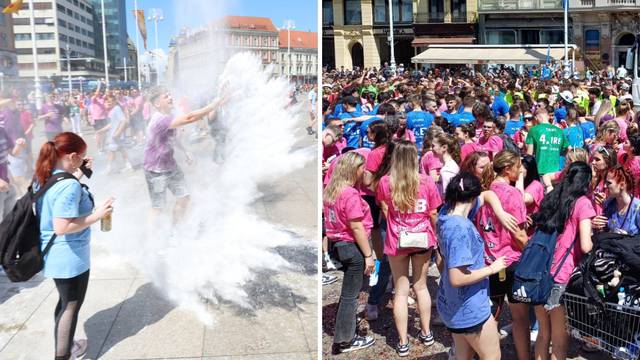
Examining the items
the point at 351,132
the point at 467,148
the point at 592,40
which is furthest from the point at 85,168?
the point at 592,40

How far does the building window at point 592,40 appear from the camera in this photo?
41.9 m

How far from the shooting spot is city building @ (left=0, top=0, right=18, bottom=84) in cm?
407

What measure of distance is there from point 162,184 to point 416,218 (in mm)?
2022

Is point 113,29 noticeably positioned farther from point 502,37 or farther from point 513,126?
point 502,37

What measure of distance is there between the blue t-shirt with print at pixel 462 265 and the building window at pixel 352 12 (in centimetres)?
4665

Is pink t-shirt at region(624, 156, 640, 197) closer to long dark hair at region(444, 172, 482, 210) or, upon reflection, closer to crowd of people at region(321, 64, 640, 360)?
crowd of people at region(321, 64, 640, 360)

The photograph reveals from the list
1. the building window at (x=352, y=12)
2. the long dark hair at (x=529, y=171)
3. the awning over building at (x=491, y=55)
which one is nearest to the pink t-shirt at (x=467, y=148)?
the long dark hair at (x=529, y=171)

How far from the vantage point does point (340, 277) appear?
6.11m

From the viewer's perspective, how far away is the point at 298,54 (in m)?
5.20

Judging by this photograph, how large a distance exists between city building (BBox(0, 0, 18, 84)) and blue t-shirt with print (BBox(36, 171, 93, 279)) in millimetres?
872

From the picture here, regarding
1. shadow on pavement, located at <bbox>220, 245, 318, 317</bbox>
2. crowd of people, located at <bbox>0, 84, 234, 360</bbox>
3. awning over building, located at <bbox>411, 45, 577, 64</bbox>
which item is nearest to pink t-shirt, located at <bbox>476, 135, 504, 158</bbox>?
shadow on pavement, located at <bbox>220, 245, 318, 317</bbox>

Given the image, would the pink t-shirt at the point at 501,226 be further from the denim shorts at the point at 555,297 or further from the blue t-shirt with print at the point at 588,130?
the blue t-shirt with print at the point at 588,130

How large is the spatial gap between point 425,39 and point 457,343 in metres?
42.9

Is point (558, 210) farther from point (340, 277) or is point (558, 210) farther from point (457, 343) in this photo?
point (340, 277)
